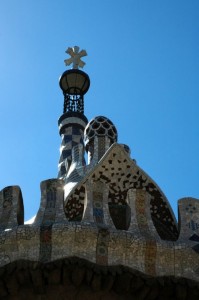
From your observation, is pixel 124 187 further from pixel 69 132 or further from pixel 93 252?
pixel 69 132

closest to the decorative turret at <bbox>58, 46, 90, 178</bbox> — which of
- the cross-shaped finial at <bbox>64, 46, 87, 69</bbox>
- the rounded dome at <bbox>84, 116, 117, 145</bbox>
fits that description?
the cross-shaped finial at <bbox>64, 46, 87, 69</bbox>

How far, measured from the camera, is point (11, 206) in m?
9.16

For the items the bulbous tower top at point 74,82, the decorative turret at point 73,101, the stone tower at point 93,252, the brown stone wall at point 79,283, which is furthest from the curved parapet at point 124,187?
the bulbous tower top at point 74,82

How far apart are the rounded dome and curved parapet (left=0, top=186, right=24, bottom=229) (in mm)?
4425

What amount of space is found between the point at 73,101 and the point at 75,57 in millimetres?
1291

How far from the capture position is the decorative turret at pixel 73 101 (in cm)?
1898

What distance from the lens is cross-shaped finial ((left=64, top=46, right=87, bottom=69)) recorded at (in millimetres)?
20609

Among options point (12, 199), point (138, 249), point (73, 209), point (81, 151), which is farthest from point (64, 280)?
point (81, 151)

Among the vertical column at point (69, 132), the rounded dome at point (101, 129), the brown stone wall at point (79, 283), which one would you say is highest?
the vertical column at point (69, 132)

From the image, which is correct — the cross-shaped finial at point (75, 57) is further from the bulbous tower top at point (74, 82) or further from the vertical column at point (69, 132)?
the vertical column at point (69, 132)

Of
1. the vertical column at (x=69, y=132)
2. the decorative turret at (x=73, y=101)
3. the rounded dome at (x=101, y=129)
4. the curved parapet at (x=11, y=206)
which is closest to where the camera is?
the curved parapet at (x=11, y=206)

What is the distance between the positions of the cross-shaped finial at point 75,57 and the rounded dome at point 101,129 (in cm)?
704

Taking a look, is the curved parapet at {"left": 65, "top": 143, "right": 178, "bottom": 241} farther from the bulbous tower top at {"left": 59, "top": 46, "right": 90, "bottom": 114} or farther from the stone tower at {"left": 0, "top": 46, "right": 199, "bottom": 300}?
the bulbous tower top at {"left": 59, "top": 46, "right": 90, "bottom": 114}

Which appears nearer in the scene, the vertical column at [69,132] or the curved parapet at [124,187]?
the curved parapet at [124,187]
